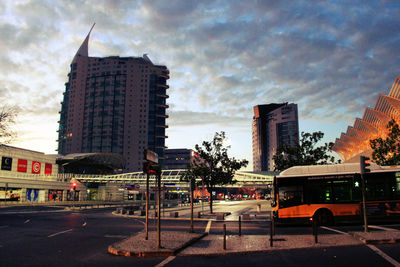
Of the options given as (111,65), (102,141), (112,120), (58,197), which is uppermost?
(111,65)

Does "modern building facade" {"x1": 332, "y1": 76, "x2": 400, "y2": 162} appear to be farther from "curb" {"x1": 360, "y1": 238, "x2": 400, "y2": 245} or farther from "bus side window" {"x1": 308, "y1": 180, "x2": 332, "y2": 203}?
"curb" {"x1": 360, "y1": 238, "x2": 400, "y2": 245}

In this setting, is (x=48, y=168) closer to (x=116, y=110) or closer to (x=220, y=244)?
(x=220, y=244)

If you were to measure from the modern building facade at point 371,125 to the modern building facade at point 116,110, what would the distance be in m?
96.1

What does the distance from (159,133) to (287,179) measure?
163724 millimetres

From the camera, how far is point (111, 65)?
620ft

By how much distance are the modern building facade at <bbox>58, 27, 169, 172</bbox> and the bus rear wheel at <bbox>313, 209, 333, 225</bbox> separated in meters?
158

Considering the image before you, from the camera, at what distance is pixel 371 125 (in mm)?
89375

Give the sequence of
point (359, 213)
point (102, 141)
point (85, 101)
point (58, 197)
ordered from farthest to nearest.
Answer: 1. point (85, 101)
2. point (102, 141)
3. point (58, 197)
4. point (359, 213)

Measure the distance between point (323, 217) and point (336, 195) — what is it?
5.10 ft

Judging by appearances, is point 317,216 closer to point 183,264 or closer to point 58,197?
point 183,264

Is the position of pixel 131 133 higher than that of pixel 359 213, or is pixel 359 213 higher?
pixel 131 133

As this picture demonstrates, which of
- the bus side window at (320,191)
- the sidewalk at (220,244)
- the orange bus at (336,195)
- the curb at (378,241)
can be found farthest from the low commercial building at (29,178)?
the curb at (378,241)

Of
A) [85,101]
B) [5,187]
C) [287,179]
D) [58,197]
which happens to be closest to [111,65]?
[85,101]

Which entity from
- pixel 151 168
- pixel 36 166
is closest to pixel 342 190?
pixel 151 168
